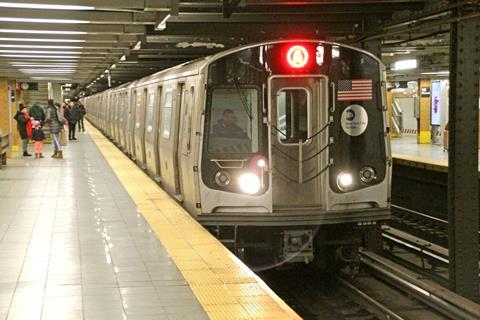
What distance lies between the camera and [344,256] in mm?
8312

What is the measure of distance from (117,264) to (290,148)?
2534 millimetres

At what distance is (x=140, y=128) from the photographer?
1473cm

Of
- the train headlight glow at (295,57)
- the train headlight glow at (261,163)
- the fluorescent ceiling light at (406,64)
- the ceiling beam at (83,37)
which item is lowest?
the train headlight glow at (261,163)

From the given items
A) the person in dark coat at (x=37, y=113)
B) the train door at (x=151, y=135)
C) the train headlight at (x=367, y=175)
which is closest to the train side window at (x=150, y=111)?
the train door at (x=151, y=135)

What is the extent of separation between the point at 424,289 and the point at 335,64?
9.20ft

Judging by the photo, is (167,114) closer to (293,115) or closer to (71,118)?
(293,115)

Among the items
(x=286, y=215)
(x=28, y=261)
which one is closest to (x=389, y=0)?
(x=286, y=215)

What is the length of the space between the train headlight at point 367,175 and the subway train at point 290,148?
0.04 ft

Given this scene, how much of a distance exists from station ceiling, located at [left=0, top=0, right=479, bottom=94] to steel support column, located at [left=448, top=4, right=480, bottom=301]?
56 cm

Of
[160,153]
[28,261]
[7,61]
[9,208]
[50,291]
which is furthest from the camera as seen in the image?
[7,61]

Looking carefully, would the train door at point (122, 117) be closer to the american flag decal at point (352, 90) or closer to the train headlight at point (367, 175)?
the american flag decal at point (352, 90)

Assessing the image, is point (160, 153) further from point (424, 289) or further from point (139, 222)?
point (424, 289)

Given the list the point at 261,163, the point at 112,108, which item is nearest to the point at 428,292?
the point at 261,163

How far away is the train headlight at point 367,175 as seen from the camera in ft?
26.3
